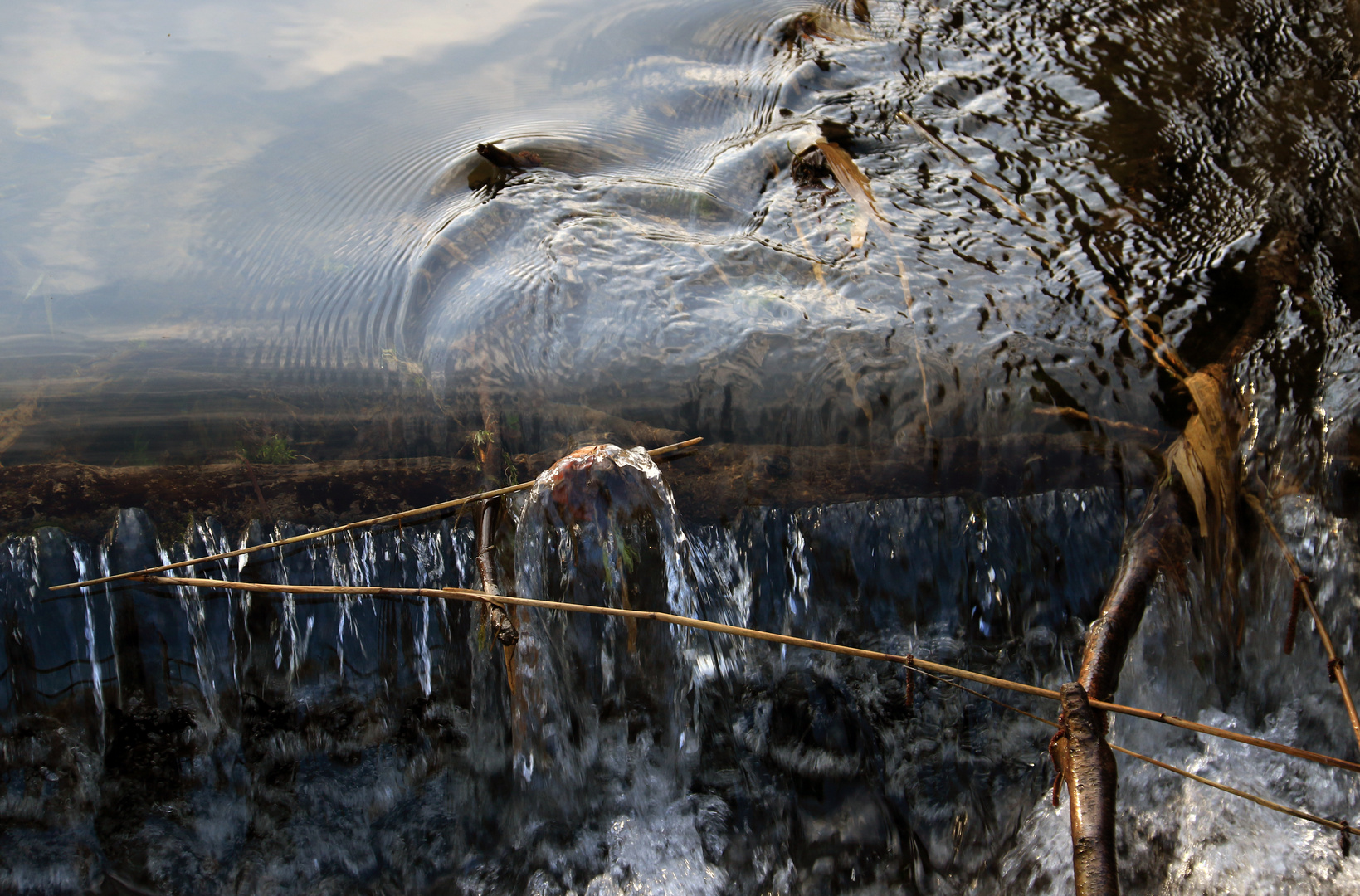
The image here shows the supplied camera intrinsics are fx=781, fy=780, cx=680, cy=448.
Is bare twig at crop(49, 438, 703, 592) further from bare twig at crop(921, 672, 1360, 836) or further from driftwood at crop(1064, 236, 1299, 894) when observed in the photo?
driftwood at crop(1064, 236, 1299, 894)

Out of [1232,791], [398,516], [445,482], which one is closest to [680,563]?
[445,482]

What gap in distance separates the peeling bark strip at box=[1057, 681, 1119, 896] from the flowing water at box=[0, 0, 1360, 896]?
0.93 metres

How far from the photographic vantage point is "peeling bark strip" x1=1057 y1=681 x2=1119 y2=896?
50.9 inches

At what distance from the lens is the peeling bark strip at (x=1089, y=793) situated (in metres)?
1.29

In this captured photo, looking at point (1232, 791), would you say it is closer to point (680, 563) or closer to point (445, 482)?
point (680, 563)

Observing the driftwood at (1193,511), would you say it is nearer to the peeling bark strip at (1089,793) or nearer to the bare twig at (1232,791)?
the bare twig at (1232,791)

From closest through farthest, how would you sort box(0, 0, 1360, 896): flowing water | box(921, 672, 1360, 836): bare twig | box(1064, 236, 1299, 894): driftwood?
1. box(921, 672, 1360, 836): bare twig
2. box(1064, 236, 1299, 894): driftwood
3. box(0, 0, 1360, 896): flowing water

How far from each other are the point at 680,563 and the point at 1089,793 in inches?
47.1

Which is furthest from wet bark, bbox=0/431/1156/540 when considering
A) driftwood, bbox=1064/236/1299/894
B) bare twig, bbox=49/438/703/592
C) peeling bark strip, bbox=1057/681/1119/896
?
peeling bark strip, bbox=1057/681/1119/896

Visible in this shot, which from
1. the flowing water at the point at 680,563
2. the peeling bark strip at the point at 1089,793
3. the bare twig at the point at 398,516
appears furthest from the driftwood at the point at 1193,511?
the bare twig at the point at 398,516

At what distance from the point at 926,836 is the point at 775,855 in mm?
446

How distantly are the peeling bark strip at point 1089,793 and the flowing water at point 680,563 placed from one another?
935 mm

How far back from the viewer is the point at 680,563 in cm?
228

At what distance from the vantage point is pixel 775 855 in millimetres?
2316
